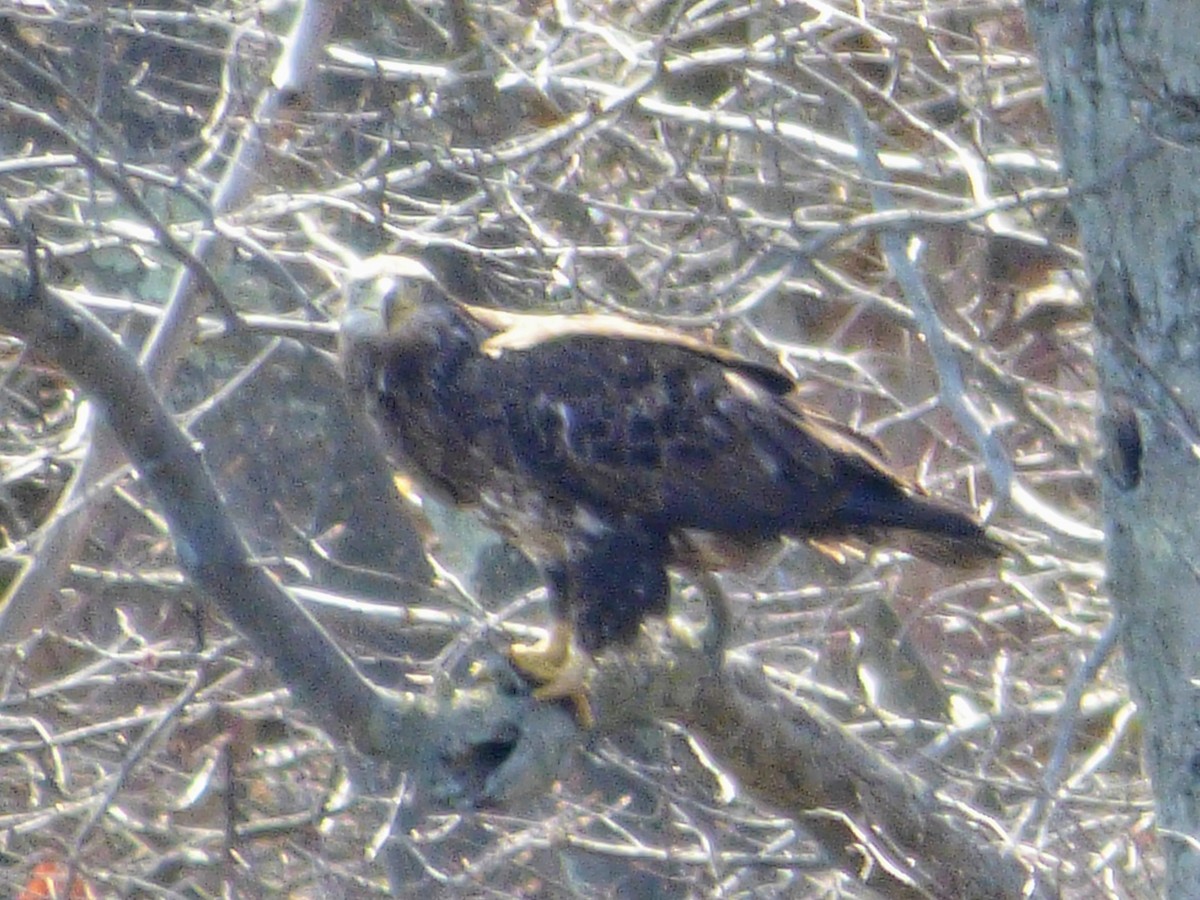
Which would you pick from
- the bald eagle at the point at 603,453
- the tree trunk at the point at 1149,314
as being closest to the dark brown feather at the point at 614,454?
the bald eagle at the point at 603,453

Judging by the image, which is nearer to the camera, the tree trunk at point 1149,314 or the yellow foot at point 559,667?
the tree trunk at point 1149,314

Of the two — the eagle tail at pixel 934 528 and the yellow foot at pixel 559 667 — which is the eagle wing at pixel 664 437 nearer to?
the eagle tail at pixel 934 528

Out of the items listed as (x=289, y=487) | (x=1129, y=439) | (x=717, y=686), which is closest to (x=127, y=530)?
(x=289, y=487)

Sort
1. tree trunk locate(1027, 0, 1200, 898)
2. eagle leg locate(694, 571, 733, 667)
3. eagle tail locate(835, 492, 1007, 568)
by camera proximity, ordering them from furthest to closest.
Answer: eagle tail locate(835, 492, 1007, 568) < eagle leg locate(694, 571, 733, 667) < tree trunk locate(1027, 0, 1200, 898)

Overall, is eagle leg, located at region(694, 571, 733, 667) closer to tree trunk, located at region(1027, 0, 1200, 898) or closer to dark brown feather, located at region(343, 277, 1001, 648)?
dark brown feather, located at region(343, 277, 1001, 648)

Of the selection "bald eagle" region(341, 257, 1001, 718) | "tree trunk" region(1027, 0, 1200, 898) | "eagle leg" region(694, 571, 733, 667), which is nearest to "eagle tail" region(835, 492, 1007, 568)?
"bald eagle" region(341, 257, 1001, 718)

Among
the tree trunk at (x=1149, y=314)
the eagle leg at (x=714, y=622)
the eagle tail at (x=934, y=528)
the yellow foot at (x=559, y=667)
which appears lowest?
the yellow foot at (x=559, y=667)
